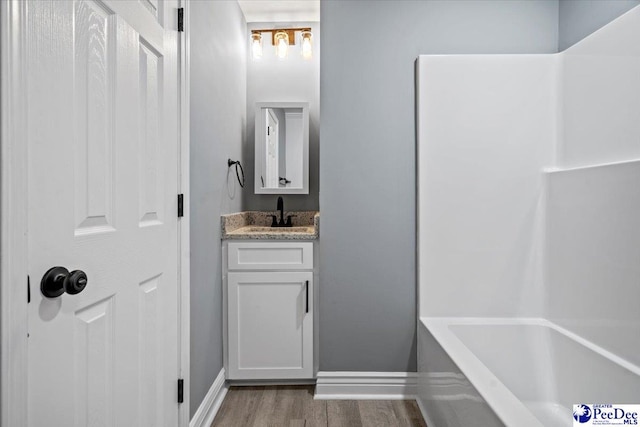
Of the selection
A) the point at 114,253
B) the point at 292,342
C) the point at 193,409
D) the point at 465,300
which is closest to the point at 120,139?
the point at 114,253

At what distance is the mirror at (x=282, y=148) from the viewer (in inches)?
122

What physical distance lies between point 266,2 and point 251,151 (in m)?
1.04

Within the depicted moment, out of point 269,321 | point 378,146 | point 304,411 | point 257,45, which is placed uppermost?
point 257,45

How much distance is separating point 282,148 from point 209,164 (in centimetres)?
106

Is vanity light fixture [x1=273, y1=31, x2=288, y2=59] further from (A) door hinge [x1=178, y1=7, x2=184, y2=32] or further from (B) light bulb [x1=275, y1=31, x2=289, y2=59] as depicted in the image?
(A) door hinge [x1=178, y1=7, x2=184, y2=32]

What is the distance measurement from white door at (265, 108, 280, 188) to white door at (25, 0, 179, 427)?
147 cm

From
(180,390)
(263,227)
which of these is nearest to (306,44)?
(263,227)

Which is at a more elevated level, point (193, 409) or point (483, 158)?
point (483, 158)

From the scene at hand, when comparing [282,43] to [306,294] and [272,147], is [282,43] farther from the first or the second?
[306,294]

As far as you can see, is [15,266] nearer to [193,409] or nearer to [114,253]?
[114,253]

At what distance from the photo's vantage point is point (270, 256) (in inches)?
96.1

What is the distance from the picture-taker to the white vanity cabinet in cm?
243

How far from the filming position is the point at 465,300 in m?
2.21

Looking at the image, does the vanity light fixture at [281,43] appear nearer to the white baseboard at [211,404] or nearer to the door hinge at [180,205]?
the door hinge at [180,205]
